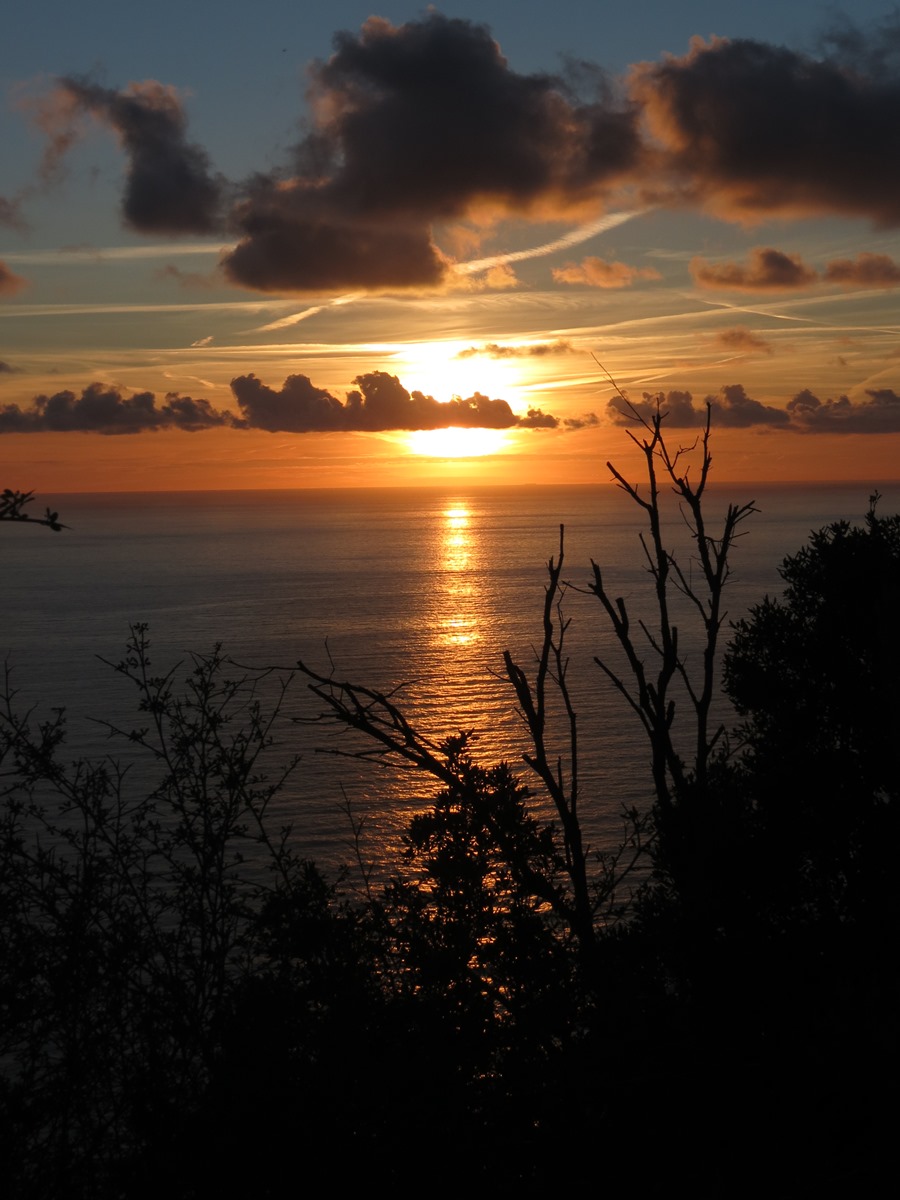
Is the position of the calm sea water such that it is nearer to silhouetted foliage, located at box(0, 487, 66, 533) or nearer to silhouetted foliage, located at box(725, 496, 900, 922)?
silhouetted foliage, located at box(0, 487, 66, 533)

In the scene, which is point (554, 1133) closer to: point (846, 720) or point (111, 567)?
point (846, 720)

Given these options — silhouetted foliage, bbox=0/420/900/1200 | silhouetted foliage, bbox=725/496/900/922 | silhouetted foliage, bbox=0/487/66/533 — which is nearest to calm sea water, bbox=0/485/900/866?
silhouetted foliage, bbox=0/487/66/533

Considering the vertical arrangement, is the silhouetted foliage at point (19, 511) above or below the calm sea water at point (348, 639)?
above

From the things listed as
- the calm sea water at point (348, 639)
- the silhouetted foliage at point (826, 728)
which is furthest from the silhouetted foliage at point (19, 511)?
the silhouetted foliage at point (826, 728)

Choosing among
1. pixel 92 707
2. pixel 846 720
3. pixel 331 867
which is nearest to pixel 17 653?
pixel 92 707

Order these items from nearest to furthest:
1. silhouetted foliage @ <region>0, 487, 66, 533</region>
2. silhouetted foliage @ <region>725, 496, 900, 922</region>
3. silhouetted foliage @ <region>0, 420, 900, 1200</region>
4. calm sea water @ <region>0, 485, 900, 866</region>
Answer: silhouetted foliage @ <region>0, 487, 66, 533</region> → silhouetted foliage @ <region>0, 420, 900, 1200</region> → silhouetted foliage @ <region>725, 496, 900, 922</region> → calm sea water @ <region>0, 485, 900, 866</region>

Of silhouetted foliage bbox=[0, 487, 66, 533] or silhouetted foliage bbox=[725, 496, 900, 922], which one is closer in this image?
silhouetted foliage bbox=[0, 487, 66, 533]

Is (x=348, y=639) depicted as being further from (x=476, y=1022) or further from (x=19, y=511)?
(x=19, y=511)

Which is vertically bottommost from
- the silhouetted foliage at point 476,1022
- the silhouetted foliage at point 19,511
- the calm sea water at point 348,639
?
the calm sea water at point 348,639

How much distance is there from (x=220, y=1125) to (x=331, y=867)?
31615mm

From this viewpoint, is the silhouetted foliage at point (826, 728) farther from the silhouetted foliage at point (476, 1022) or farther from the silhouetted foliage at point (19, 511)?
the silhouetted foliage at point (19, 511)

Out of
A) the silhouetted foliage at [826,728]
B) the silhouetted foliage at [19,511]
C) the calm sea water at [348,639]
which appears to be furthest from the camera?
the calm sea water at [348,639]

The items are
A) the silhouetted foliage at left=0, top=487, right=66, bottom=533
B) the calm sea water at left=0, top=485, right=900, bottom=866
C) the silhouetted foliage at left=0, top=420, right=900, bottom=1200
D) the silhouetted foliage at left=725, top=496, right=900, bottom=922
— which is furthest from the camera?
the calm sea water at left=0, top=485, right=900, bottom=866

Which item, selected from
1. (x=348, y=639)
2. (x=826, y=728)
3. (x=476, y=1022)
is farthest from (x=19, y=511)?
(x=348, y=639)
